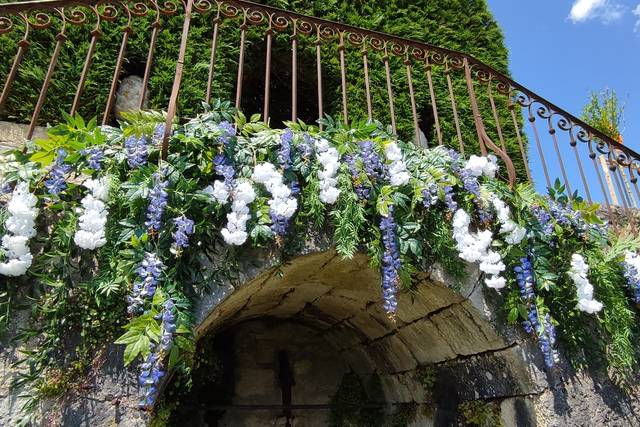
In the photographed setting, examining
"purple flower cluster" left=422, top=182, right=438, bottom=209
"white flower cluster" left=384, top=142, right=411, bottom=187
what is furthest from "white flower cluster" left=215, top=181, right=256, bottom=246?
"purple flower cluster" left=422, top=182, right=438, bottom=209

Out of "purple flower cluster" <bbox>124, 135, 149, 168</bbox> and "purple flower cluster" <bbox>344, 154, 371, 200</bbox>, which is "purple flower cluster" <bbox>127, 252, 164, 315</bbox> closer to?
"purple flower cluster" <bbox>124, 135, 149, 168</bbox>

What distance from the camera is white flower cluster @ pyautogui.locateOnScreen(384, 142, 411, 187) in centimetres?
269

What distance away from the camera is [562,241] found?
3168 millimetres

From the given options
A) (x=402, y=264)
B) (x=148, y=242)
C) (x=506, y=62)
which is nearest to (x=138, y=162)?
(x=148, y=242)

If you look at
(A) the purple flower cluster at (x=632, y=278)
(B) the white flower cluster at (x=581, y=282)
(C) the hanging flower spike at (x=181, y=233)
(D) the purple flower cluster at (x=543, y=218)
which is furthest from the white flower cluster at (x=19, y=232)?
(A) the purple flower cluster at (x=632, y=278)

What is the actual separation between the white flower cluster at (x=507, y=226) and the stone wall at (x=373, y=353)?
284 millimetres

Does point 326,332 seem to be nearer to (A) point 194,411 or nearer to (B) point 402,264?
(A) point 194,411

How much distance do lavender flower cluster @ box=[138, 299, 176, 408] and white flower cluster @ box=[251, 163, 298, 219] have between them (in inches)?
25.4

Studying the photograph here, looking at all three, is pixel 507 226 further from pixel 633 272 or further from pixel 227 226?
pixel 227 226

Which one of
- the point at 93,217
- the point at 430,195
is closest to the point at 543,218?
the point at 430,195

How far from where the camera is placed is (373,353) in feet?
14.6

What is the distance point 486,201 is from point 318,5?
338cm

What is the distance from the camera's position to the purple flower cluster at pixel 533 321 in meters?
2.82

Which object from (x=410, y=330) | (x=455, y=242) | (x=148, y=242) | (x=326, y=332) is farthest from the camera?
(x=326, y=332)
